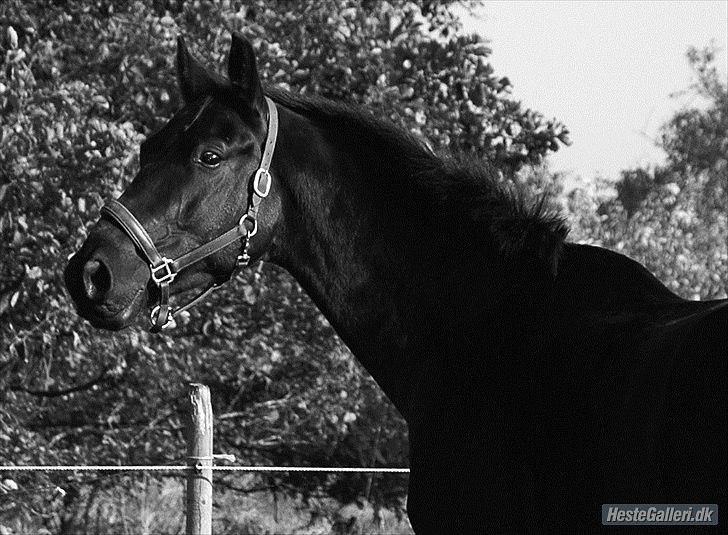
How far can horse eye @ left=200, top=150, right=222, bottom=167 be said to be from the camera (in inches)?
121

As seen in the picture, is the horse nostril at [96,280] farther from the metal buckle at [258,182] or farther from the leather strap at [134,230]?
the metal buckle at [258,182]

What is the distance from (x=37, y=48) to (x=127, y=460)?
10.2 feet

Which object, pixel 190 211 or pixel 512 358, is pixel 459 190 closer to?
pixel 512 358

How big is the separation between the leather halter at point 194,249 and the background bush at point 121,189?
3.53m

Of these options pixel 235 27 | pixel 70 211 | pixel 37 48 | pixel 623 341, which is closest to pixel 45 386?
pixel 70 211

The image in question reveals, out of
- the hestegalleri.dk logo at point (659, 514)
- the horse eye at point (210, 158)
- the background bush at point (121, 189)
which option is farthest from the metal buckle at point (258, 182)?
the background bush at point (121, 189)

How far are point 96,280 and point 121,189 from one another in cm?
379

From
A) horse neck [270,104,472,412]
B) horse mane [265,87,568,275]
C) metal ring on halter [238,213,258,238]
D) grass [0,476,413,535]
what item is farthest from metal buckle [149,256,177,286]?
grass [0,476,413,535]

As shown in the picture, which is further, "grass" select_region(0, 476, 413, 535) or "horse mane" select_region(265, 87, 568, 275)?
"grass" select_region(0, 476, 413, 535)

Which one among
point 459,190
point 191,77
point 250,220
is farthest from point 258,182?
point 459,190

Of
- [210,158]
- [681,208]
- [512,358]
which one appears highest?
[681,208]

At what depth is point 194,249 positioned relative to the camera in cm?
305

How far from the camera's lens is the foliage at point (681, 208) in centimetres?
1332

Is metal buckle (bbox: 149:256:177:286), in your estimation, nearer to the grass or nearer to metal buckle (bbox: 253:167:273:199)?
metal buckle (bbox: 253:167:273:199)
